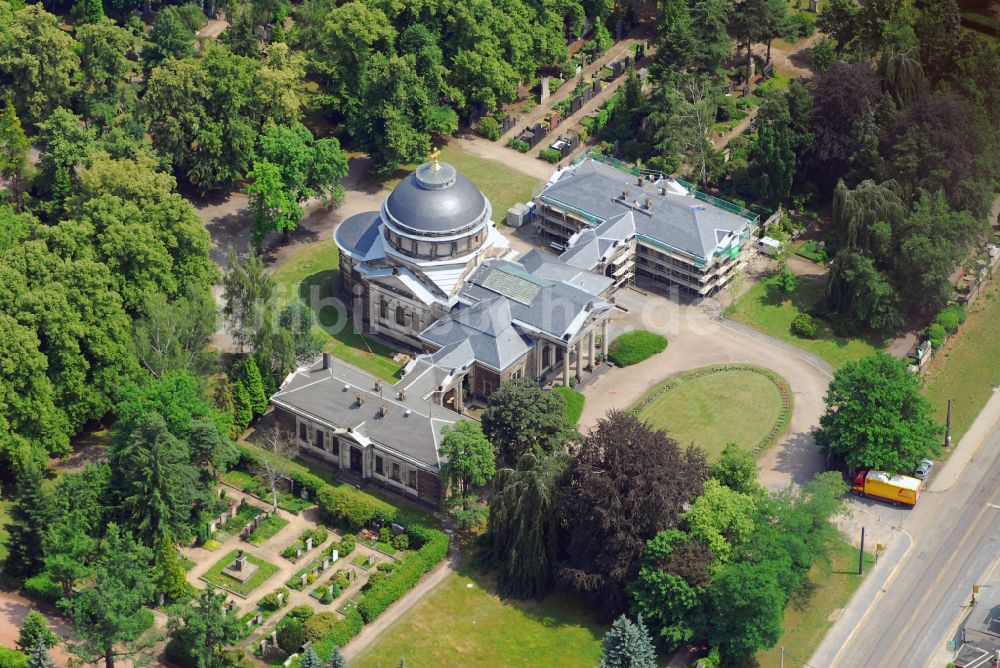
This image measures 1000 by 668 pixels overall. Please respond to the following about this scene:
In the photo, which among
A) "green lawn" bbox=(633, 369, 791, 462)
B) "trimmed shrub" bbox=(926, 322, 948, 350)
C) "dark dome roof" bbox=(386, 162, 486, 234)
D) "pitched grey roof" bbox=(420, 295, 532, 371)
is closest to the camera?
"green lawn" bbox=(633, 369, 791, 462)

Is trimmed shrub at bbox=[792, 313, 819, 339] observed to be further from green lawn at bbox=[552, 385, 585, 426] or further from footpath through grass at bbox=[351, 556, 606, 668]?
footpath through grass at bbox=[351, 556, 606, 668]

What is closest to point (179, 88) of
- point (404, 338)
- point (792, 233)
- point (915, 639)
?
point (404, 338)

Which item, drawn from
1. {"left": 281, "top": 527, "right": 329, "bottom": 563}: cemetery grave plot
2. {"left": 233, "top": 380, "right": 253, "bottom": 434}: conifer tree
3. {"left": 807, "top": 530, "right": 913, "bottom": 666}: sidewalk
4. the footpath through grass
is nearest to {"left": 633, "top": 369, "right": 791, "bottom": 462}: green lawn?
{"left": 807, "top": 530, "right": 913, "bottom": 666}: sidewalk

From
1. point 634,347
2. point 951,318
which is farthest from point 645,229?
point 951,318

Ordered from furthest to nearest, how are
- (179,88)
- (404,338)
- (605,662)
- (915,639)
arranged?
1. (179,88)
2. (404,338)
3. (915,639)
4. (605,662)

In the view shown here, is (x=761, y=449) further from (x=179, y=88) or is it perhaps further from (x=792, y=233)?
(x=179, y=88)
